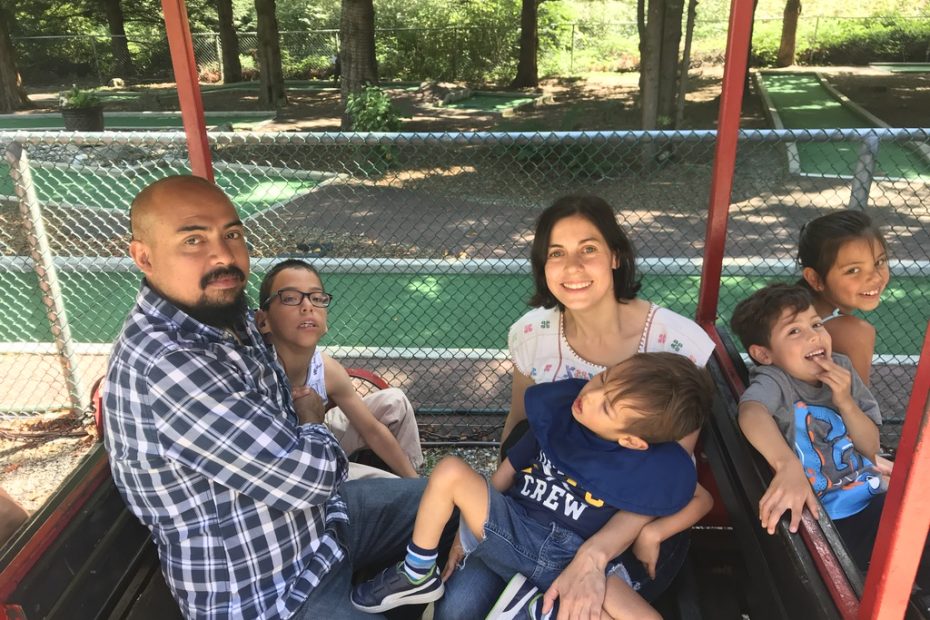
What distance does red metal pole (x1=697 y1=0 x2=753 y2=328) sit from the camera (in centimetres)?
231

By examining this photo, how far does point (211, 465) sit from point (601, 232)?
1.28m

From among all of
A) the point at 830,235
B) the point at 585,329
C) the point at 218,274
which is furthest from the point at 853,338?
the point at 218,274

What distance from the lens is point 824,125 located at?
13648 millimetres

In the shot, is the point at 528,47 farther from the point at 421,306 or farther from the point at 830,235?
the point at 830,235

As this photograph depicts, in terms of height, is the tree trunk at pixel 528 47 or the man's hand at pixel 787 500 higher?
the tree trunk at pixel 528 47

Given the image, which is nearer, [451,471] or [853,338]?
[451,471]

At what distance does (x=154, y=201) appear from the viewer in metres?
1.86

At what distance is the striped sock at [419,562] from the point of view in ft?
6.09

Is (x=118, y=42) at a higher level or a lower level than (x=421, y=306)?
higher

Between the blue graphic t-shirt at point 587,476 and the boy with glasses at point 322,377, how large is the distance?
71 cm

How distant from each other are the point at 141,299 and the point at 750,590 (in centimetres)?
175

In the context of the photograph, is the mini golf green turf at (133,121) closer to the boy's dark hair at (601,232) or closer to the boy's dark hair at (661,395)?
the boy's dark hair at (601,232)

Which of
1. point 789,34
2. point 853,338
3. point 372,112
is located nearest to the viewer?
point 853,338

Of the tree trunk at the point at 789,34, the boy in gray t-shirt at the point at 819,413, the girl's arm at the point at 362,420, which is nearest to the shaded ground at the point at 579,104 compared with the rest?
the tree trunk at the point at 789,34
